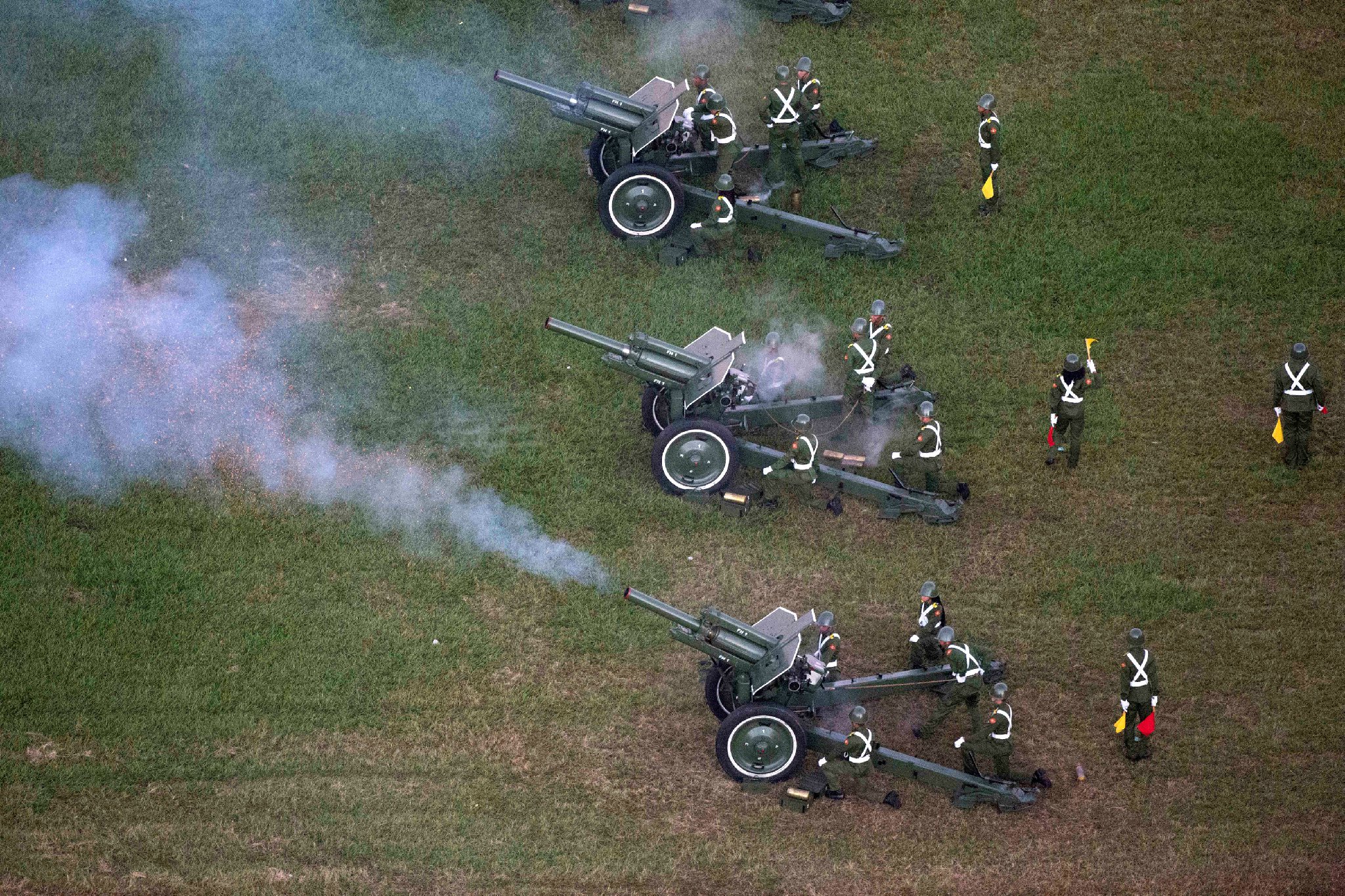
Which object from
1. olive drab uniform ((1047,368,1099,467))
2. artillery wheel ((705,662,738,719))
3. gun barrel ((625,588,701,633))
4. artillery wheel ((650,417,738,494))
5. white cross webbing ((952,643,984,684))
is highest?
olive drab uniform ((1047,368,1099,467))

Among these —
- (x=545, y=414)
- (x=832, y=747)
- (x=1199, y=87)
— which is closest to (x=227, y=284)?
(x=545, y=414)

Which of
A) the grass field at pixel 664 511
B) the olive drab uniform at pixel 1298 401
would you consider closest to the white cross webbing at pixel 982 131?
the grass field at pixel 664 511

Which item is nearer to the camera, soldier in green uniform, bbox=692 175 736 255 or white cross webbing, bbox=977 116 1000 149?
soldier in green uniform, bbox=692 175 736 255

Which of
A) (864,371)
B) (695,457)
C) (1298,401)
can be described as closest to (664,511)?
(695,457)

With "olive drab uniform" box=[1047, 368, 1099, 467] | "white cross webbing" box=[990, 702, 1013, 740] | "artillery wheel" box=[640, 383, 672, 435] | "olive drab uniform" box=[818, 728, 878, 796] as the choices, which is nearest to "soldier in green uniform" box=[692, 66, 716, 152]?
"artillery wheel" box=[640, 383, 672, 435]

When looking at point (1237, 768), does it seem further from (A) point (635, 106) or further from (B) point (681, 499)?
(A) point (635, 106)

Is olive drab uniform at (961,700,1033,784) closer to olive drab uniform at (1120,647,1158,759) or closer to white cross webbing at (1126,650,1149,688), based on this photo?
olive drab uniform at (1120,647,1158,759)
